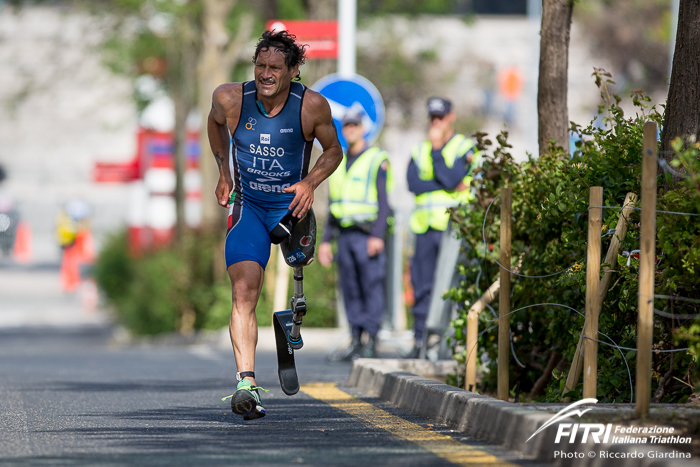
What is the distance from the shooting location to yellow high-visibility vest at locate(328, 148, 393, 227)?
10961 millimetres

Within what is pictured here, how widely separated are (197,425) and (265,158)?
4.87 ft

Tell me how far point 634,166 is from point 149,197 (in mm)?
24568

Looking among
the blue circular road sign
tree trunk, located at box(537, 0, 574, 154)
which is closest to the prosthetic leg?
tree trunk, located at box(537, 0, 574, 154)

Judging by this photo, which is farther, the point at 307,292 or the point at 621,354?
the point at 307,292

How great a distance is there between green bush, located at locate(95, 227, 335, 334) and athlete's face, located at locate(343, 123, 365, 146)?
3.63 metres

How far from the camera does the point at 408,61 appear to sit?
107ft

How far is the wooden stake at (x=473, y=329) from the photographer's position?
23.4ft

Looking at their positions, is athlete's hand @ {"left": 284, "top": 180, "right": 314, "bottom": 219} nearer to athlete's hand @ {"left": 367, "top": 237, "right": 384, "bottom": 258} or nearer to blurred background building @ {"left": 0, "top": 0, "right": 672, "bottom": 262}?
blurred background building @ {"left": 0, "top": 0, "right": 672, "bottom": 262}

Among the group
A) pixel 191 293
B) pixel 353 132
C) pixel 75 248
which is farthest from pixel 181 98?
pixel 353 132

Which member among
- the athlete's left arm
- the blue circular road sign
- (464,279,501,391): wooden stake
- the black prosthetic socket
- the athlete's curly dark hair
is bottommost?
(464,279,501,391): wooden stake

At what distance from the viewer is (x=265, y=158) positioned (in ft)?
21.8

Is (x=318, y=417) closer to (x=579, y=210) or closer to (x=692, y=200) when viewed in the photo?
(x=579, y=210)

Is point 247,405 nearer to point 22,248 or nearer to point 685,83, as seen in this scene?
point 685,83

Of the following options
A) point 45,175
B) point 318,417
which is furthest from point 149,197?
point 45,175
